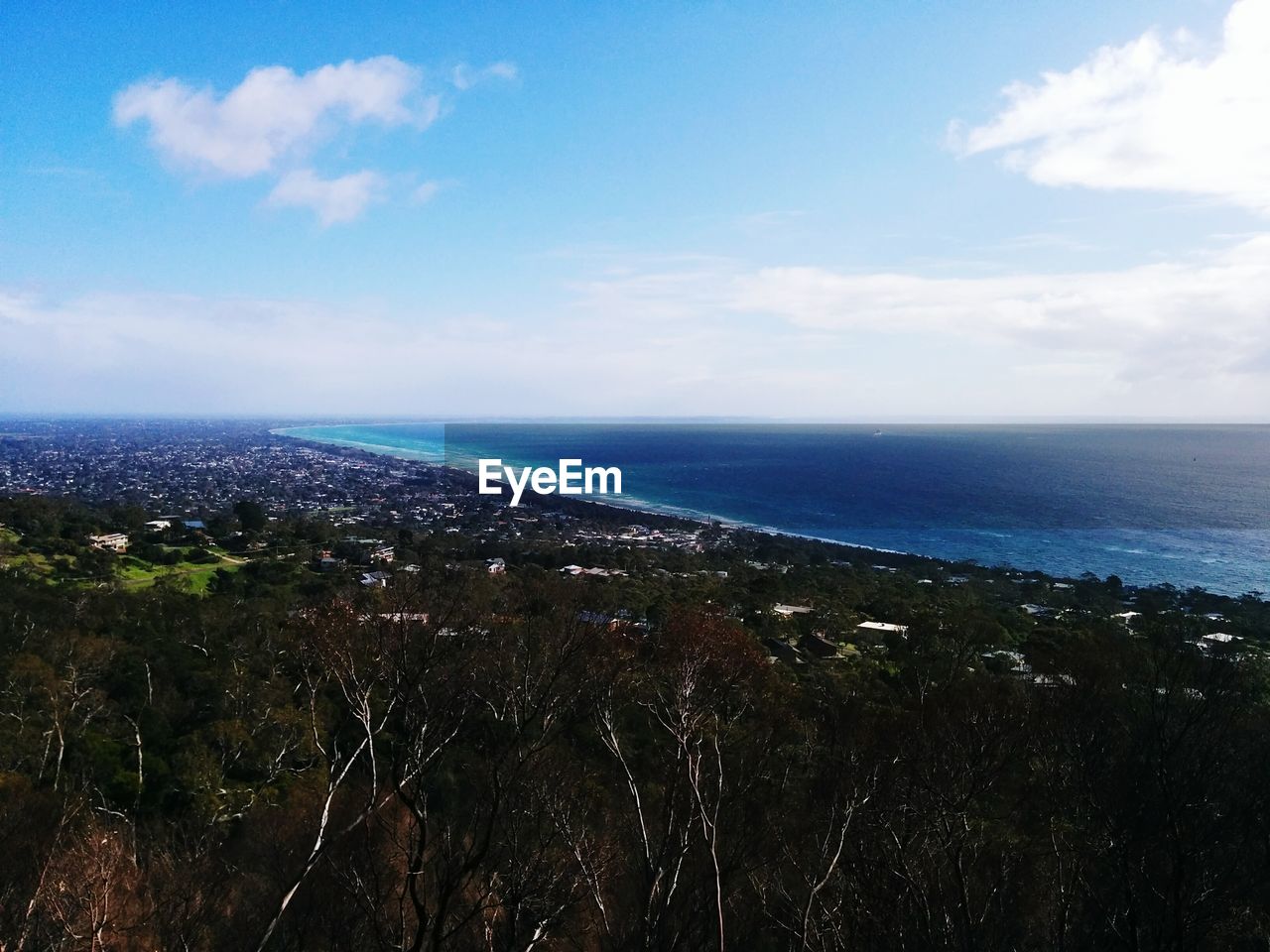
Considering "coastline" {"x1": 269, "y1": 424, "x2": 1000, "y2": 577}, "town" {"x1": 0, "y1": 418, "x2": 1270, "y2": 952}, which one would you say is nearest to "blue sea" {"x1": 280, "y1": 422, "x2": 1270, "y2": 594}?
"coastline" {"x1": 269, "y1": 424, "x2": 1000, "y2": 577}

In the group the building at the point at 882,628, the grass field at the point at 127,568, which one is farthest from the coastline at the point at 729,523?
the grass field at the point at 127,568

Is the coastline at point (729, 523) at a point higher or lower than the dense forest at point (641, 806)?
lower

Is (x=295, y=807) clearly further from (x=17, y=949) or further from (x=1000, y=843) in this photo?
(x=1000, y=843)

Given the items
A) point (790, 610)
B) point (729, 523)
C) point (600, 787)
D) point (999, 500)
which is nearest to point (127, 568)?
point (790, 610)

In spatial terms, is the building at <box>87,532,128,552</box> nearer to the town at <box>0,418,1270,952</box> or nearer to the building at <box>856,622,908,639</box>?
the town at <box>0,418,1270,952</box>

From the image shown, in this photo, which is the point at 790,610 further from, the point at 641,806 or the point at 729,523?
the point at 729,523

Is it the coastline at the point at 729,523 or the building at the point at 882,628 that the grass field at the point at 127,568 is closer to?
the building at the point at 882,628
